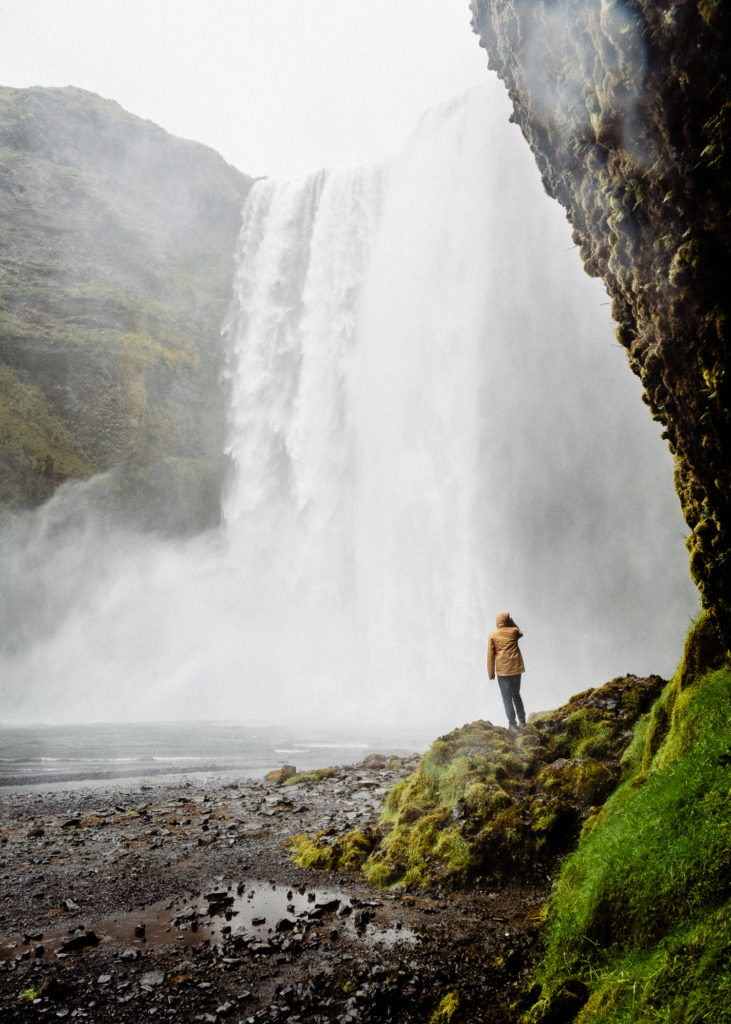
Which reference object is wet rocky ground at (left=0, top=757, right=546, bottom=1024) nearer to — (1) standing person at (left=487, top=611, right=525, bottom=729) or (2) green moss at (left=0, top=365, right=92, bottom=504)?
(1) standing person at (left=487, top=611, right=525, bottom=729)

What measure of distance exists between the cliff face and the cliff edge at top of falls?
43438 millimetres

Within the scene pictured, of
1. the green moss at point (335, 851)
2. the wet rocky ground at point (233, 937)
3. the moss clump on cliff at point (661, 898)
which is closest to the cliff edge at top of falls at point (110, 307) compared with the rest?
the wet rocky ground at point (233, 937)

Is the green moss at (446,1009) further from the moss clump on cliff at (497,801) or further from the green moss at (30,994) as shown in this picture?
the green moss at (30,994)

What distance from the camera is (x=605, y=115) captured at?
3637mm

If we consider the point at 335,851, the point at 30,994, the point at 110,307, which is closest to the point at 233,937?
the point at 30,994

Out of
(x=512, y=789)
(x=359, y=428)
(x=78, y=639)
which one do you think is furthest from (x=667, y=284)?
(x=78, y=639)

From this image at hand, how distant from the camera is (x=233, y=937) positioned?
16.9ft

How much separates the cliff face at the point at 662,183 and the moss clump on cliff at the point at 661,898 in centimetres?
113

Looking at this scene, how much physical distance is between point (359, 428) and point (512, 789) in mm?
33961

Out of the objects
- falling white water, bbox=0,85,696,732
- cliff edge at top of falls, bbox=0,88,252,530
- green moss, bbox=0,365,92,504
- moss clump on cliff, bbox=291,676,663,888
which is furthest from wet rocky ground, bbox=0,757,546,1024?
cliff edge at top of falls, bbox=0,88,252,530

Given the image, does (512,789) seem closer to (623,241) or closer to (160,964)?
(160,964)

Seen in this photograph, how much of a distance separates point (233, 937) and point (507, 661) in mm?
5603

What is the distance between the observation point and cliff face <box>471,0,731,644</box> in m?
2.90

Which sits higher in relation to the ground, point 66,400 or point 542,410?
point 66,400
